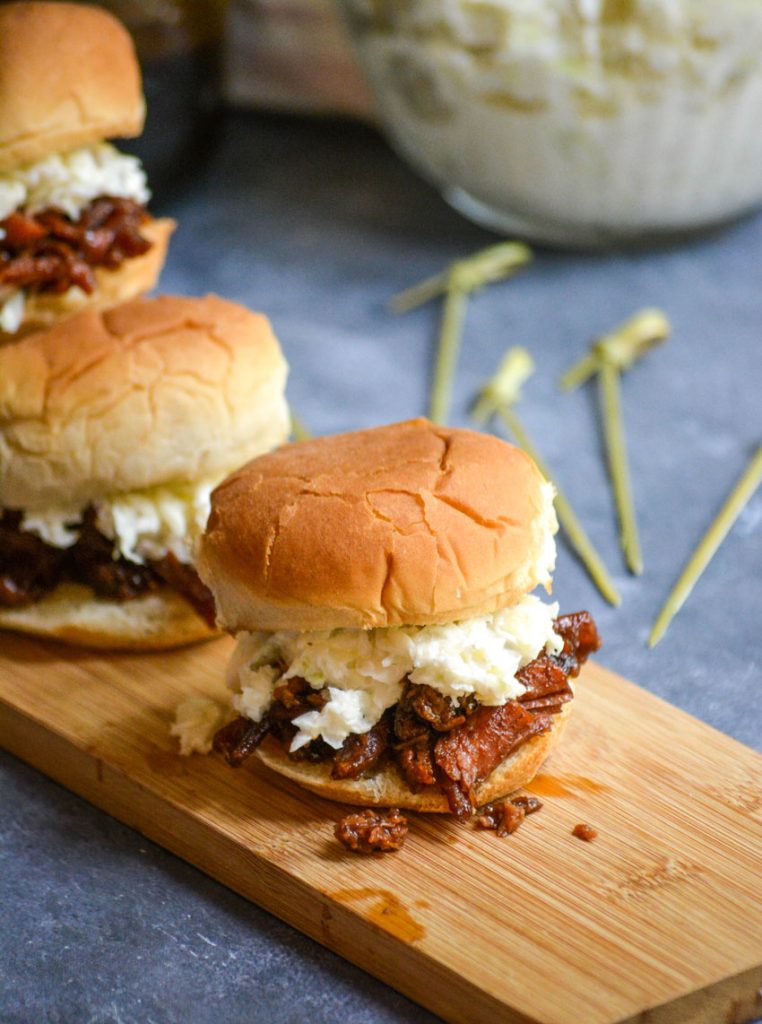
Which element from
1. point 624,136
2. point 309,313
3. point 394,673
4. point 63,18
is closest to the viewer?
point 394,673

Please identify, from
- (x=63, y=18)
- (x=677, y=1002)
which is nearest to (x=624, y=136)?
(x=63, y=18)

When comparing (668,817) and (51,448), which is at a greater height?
(51,448)

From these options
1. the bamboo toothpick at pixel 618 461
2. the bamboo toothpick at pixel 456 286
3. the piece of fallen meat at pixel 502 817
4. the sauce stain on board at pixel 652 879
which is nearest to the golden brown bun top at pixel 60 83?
the bamboo toothpick at pixel 456 286

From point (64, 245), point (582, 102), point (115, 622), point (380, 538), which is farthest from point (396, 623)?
point (582, 102)

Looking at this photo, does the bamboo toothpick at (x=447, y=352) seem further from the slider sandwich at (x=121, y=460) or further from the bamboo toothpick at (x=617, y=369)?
the slider sandwich at (x=121, y=460)

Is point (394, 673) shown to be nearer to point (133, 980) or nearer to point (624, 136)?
point (133, 980)

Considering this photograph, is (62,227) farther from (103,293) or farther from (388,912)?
(388,912)

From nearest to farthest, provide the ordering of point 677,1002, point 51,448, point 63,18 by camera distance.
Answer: point 677,1002
point 51,448
point 63,18
